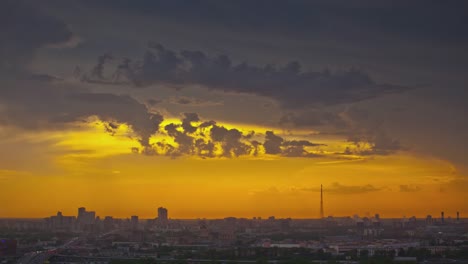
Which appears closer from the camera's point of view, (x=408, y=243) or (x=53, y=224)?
(x=408, y=243)

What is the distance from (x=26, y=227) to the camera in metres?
159

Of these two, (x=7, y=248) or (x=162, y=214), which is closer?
(x=7, y=248)

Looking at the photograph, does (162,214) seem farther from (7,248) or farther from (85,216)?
(7,248)

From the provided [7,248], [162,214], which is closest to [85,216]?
[162,214]

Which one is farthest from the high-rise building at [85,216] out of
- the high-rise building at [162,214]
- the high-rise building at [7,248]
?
the high-rise building at [7,248]

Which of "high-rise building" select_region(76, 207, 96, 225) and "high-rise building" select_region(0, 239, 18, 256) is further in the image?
"high-rise building" select_region(76, 207, 96, 225)

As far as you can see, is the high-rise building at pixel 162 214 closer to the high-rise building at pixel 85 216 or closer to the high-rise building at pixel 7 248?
the high-rise building at pixel 85 216

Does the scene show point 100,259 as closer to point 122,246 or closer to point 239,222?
point 122,246

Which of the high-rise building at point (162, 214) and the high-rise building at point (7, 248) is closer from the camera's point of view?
the high-rise building at point (7, 248)

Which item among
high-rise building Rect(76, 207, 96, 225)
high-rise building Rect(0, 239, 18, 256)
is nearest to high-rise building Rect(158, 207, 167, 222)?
high-rise building Rect(76, 207, 96, 225)

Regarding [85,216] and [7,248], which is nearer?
[7,248]

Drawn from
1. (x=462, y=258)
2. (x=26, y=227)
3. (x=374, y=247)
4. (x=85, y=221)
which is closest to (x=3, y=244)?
(x=374, y=247)

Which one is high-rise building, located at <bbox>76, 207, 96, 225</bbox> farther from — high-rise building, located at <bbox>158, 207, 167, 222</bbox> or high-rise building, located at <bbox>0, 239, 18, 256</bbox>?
high-rise building, located at <bbox>0, 239, 18, 256</bbox>

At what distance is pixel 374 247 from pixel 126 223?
4673 inches
